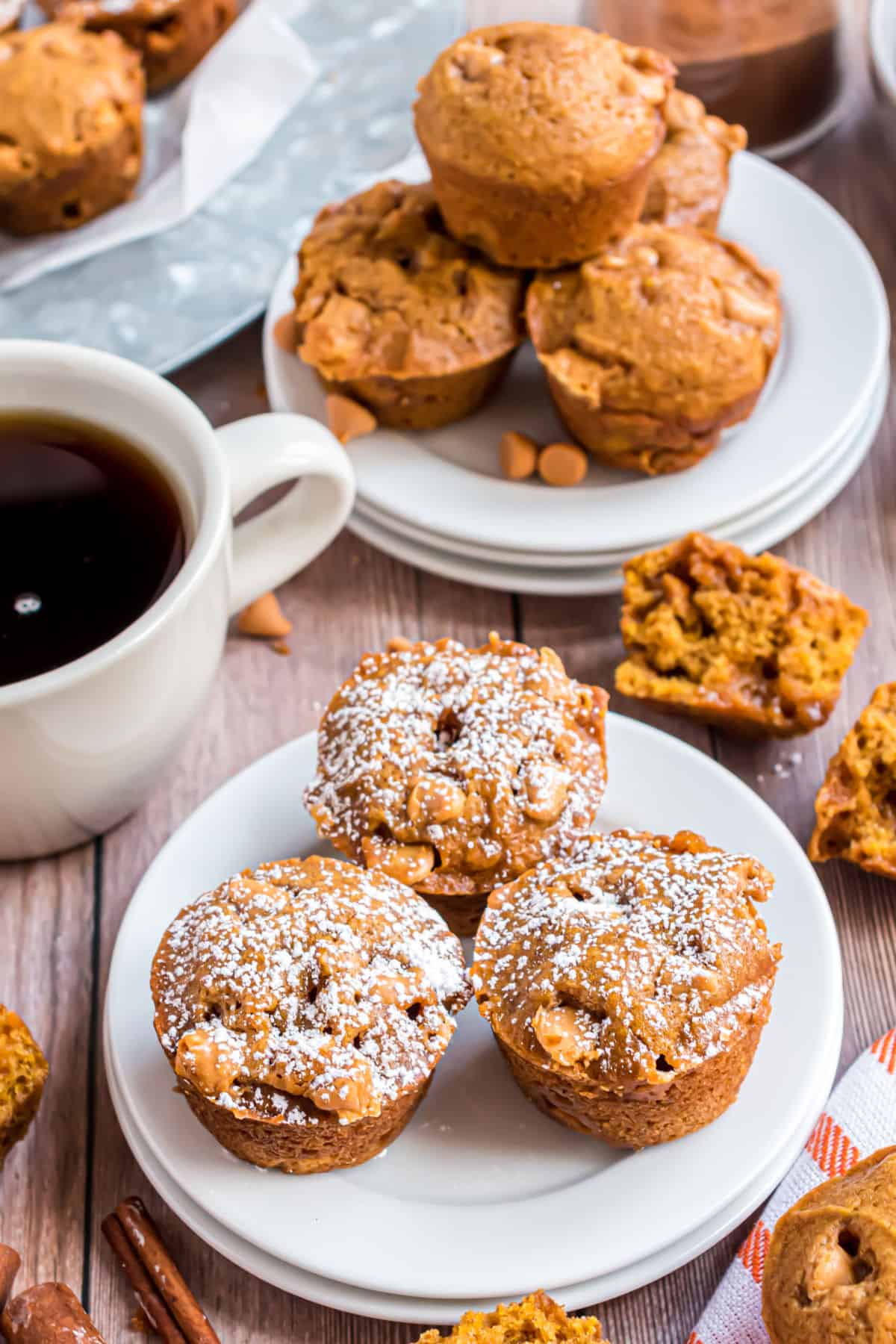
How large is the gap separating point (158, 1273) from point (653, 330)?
4.50 feet

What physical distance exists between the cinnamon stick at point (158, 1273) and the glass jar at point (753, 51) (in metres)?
2.11

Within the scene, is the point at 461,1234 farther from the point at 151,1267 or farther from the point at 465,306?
the point at 465,306

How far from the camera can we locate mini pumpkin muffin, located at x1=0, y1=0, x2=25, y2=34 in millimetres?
2812

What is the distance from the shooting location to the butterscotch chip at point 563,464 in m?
2.21

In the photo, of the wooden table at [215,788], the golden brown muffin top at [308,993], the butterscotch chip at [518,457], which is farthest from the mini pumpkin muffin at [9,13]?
the golden brown muffin top at [308,993]

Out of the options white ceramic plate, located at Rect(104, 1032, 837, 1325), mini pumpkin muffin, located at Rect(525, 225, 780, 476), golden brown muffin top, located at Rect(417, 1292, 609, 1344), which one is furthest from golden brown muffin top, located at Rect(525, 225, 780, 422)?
golden brown muffin top, located at Rect(417, 1292, 609, 1344)

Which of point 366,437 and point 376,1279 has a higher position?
point 366,437

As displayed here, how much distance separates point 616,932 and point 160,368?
4.27ft

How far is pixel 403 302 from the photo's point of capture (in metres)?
Result: 2.18

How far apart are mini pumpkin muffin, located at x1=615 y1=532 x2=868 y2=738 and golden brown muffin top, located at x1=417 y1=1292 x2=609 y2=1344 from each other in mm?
822

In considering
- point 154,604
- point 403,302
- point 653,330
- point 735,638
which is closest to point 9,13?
point 403,302

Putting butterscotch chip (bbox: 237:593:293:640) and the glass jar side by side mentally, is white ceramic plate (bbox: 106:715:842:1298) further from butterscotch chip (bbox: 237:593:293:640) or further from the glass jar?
the glass jar

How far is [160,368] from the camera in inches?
94.6

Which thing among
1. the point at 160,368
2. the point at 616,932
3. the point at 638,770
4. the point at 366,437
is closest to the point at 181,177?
the point at 160,368
